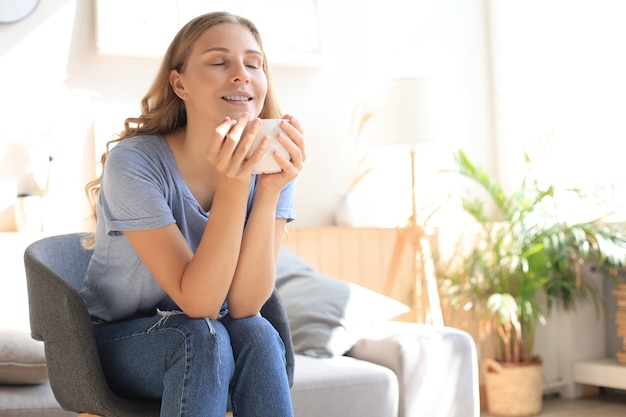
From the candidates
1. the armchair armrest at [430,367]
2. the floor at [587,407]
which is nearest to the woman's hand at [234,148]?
the armchair armrest at [430,367]

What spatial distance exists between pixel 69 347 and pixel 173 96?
0.57m

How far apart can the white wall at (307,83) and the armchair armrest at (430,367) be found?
4.07 feet

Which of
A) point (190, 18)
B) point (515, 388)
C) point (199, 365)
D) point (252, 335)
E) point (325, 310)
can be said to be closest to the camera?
point (199, 365)

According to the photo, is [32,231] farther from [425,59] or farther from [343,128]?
[425,59]

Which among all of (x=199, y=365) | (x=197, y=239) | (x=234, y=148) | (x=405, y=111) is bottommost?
(x=199, y=365)

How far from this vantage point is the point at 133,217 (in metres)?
1.69

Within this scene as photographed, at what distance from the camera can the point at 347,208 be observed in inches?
157

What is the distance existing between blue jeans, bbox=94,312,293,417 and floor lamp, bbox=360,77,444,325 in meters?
2.01

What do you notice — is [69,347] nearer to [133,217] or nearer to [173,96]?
[133,217]

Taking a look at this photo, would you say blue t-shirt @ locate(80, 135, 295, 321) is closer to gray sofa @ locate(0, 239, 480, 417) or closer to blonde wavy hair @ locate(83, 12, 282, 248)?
blonde wavy hair @ locate(83, 12, 282, 248)

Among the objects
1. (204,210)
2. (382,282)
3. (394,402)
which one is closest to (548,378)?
(382,282)

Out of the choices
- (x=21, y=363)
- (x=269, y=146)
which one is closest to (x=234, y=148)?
(x=269, y=146)

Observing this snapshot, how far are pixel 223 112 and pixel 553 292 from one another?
2653 mm

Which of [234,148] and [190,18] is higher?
[190,18]
